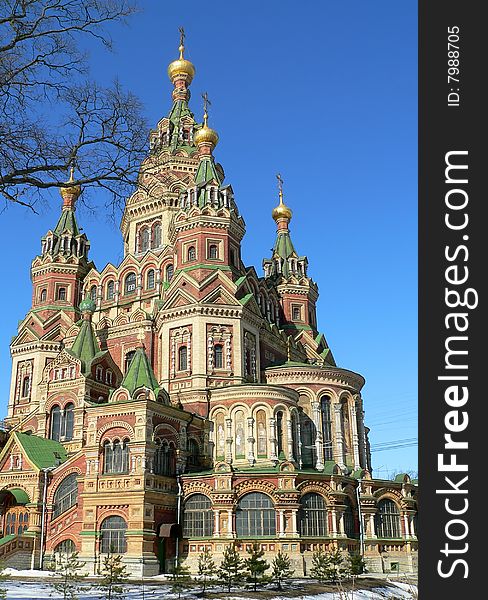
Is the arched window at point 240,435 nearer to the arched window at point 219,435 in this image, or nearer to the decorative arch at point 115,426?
the arched window at point 219,435

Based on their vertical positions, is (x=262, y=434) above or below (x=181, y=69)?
below

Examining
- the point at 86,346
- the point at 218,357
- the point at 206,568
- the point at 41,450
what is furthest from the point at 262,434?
the point at 86,346

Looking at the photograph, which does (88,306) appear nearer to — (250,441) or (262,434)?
(250,441)

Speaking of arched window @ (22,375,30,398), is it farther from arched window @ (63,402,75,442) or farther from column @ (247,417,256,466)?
column @ (247,417,256,466)

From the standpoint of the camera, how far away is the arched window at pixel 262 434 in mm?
33406

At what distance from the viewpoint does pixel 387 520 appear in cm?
3491

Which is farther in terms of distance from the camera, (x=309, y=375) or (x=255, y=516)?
(x=309, y=375)

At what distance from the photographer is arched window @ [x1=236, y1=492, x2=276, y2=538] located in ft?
100

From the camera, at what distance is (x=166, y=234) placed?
153 ft

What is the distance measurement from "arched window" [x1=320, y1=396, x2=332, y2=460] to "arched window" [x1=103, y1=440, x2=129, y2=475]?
12414 mm

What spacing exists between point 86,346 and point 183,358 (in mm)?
6430

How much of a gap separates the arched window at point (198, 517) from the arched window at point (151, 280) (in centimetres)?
1623

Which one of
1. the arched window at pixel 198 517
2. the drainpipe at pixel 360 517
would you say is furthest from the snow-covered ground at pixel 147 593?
the drainpipe at pixel 360 517

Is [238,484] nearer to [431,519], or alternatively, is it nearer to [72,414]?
[72,414]
